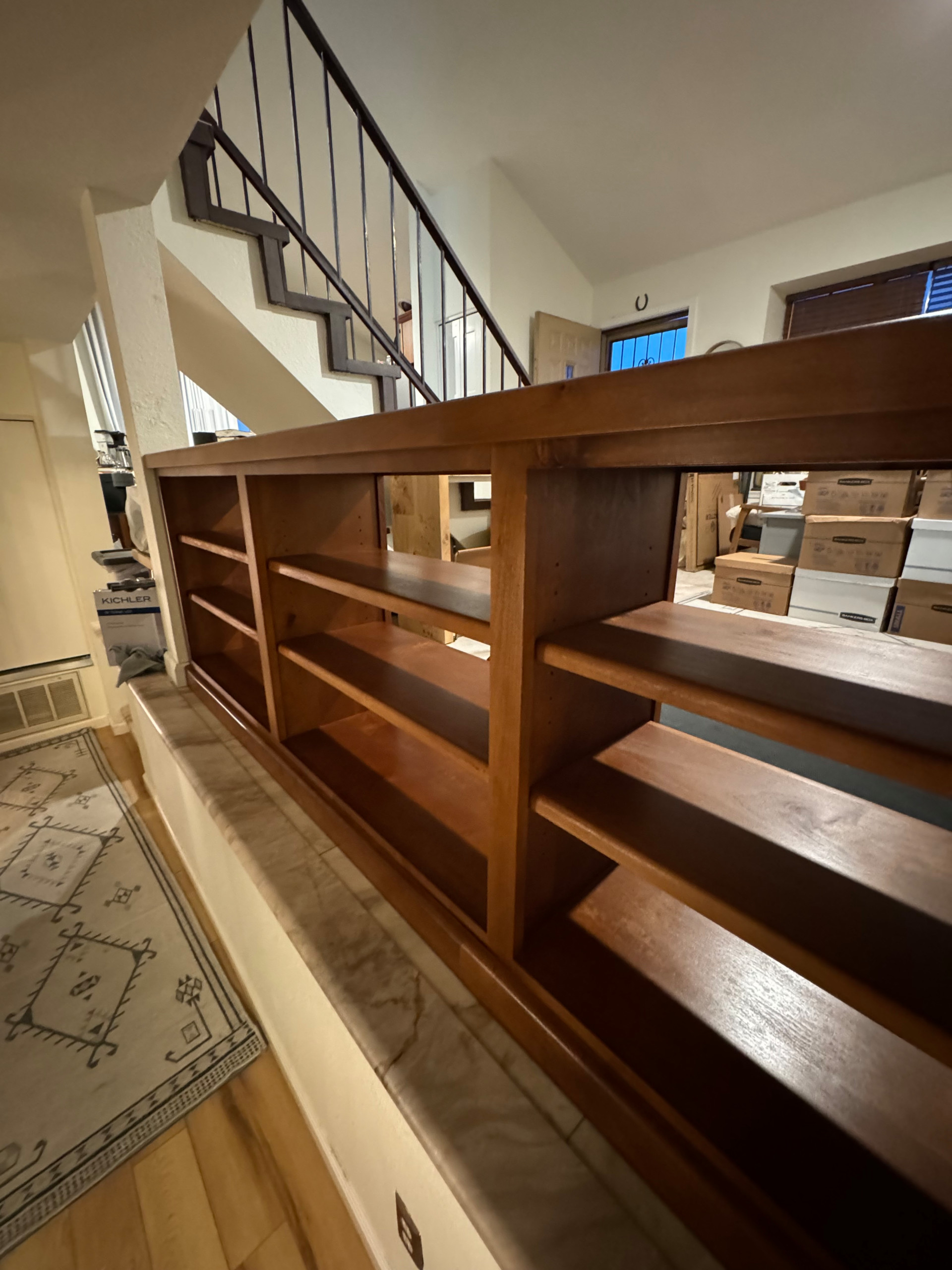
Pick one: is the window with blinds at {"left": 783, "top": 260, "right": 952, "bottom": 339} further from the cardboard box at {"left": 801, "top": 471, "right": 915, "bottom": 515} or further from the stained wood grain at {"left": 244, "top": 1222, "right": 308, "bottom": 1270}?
the stained wood grain at {"left": 244, "top": 1222, "right": 308, "bottom": 1270}

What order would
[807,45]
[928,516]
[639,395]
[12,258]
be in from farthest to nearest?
[807,45], [928,516], [12,258], [639,395]

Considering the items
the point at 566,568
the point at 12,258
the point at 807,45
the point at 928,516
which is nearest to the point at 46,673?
the point at 12,258

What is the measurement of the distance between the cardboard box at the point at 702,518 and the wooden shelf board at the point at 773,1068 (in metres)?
4.22

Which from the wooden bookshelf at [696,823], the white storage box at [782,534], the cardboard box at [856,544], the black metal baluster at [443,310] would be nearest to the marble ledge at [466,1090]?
the wooden bookshelf at [696,823]

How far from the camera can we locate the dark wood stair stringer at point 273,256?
6.55ft

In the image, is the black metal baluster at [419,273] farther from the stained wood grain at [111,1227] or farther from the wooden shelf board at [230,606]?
the stained wood grain at [111,1227]

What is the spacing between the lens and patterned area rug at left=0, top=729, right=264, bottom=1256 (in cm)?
108

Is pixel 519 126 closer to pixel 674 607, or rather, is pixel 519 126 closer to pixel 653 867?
pixel 674 607

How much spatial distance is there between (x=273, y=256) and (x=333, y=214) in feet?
3.95

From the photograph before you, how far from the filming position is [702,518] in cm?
464

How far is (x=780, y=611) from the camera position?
10.5 ft

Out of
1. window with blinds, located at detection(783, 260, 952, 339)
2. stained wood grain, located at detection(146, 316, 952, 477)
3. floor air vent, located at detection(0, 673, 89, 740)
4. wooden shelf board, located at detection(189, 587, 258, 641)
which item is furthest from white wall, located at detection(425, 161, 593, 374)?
stained wood grain, located at detection(146, 316, 952, 477)

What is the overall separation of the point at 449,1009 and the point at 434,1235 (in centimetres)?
27

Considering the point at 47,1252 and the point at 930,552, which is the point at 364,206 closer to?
the point at 930,552
